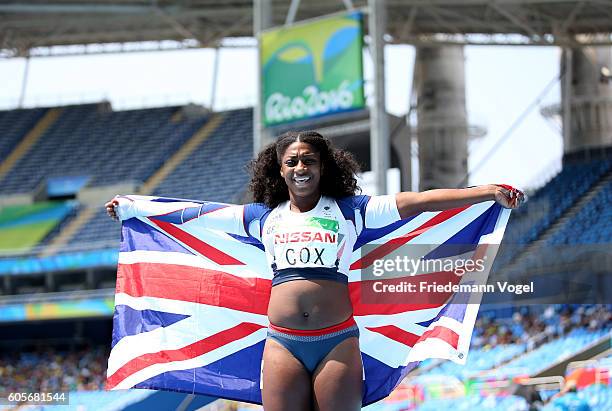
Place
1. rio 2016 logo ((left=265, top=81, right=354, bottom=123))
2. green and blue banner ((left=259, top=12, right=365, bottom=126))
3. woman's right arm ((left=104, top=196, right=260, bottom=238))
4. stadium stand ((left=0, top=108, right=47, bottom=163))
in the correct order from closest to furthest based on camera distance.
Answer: woman's right arm ((left=104, top=196, right=260, bottom=238)), green and blue banner ((left=259, top=12, right=365, bottom=126)), rio 2016 logo ((left=265, top=81, right=354, bottom=123)), stadium stand ((left=0, top=108, right=47, bottom=163))

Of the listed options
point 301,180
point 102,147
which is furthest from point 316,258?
point 102,147

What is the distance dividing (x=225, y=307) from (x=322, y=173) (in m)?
1.16

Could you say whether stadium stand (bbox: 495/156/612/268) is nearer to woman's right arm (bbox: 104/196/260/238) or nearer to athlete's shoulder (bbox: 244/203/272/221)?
woman's right arm (bbox: 104/196/260/238)

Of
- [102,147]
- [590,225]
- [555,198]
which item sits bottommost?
[590,225]

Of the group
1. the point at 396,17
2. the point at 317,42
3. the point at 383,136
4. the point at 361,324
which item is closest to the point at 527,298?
the point at 361,324

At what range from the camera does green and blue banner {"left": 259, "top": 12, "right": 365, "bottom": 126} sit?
1706 centimetres

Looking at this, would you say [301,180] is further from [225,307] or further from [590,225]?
[590,225]

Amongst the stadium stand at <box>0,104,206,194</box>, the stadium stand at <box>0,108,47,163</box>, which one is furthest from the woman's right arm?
the stadium stand at <box>0,108,47,163</box>

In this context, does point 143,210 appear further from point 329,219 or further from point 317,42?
point 317,42

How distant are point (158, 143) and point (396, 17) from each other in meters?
7.81

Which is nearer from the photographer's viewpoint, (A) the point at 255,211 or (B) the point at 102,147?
(A) the point at 255,211
